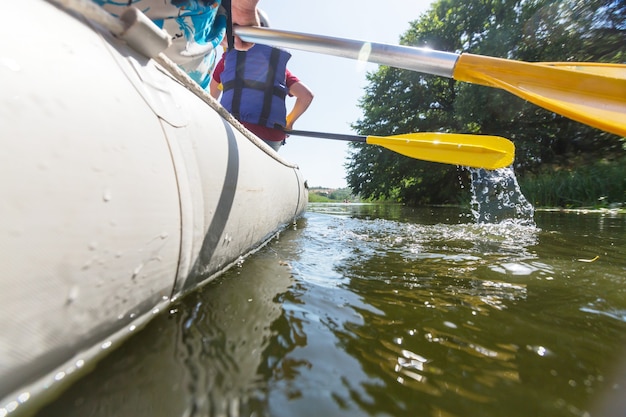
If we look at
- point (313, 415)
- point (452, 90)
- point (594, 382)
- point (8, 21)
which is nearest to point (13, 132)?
point (8, 21)

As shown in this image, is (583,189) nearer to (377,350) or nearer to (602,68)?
(602,68)

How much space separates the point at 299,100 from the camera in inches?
147

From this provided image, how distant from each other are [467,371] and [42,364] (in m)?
0.77

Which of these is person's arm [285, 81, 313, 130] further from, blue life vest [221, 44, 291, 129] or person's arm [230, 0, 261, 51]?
person's arm [230, 0, 261, 51]

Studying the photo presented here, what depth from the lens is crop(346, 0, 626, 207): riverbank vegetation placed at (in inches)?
309

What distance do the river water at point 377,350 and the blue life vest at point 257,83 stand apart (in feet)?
7.54

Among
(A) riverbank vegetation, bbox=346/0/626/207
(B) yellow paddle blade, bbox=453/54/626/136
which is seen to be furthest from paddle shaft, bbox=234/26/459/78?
(A) riverbank vegetation, bbox=346/0/626/207

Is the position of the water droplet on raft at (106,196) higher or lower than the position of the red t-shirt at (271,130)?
lower

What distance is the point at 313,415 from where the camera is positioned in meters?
0.52

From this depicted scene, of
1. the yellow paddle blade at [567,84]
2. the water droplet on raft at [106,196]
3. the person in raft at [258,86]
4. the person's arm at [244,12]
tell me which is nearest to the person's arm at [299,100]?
the person in raft at [258,86]

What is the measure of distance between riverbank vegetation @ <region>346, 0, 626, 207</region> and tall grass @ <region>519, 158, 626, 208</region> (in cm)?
2

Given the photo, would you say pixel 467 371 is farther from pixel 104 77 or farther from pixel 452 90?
pixel 452 90

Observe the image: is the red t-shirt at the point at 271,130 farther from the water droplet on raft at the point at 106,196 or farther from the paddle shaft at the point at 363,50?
the water droplet on raft at the point at 106,196

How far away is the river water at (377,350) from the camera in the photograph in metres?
0.54
